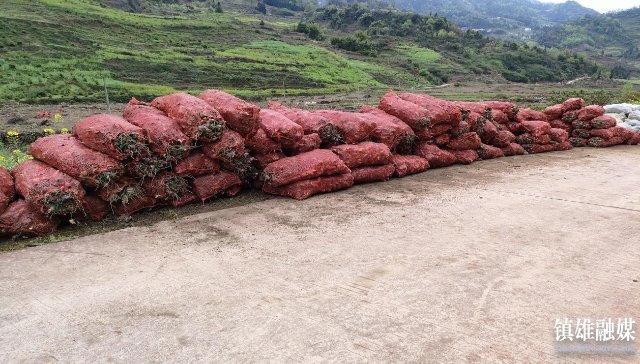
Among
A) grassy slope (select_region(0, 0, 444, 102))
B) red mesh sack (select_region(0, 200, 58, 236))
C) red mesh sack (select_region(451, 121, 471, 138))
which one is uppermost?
red mesh sack (select_region(451, 121, 471, 138))

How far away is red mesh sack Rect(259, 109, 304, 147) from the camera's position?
18.9 feet

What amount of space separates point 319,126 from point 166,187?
219cm

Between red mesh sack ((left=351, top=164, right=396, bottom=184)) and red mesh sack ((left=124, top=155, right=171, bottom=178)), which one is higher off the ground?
red mesh sack ((left=124, top=155, right=171, bottom=178))

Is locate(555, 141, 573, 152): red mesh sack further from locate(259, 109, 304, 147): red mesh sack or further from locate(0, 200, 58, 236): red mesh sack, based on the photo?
locate(0, 200, 58, 236): red mesh sack

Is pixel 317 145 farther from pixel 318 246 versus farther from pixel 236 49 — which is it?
pixel 236 49

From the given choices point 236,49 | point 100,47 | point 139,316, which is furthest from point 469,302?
point 236,49

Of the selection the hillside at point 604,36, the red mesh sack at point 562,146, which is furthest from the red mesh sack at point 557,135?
the hillside at point 604,36

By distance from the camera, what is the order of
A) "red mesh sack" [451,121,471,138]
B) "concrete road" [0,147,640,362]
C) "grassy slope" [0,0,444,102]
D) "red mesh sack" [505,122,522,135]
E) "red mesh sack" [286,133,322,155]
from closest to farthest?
"concrete road" [0,147,640,362], "red mesh sack" [286,133,322,155], "red mesh sack" [451,121,471,138], "red mesh sack" [505,122,522,135], "grassy slope" [0,0,444,102]

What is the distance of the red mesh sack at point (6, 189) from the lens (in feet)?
13.8

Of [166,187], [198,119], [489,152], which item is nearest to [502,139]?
[489,152]

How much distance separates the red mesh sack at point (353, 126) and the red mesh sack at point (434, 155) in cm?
107

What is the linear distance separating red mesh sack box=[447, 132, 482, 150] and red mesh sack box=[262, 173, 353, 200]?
2534mm

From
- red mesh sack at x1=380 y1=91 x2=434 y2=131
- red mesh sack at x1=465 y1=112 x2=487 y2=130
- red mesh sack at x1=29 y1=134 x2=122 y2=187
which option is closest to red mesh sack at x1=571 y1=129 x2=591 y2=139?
red mesh sack at x1=465 y1=112 x2=487 y2=130

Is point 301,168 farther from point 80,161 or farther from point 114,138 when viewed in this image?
point 80,161
